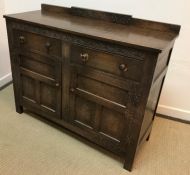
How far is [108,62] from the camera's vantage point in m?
1.23

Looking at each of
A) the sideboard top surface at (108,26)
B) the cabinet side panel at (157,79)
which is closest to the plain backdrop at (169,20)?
the sideboard top surface at (108,26)

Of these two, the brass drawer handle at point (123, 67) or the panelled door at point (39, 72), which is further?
the panelled door at point (39, 72)

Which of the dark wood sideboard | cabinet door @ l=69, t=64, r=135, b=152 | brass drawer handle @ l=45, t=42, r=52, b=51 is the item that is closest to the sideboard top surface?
the dark wood sideboard

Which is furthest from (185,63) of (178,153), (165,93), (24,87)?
(24,87)

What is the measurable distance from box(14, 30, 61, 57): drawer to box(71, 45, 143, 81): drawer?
14 centimetres

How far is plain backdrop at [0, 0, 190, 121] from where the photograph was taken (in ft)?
5.26

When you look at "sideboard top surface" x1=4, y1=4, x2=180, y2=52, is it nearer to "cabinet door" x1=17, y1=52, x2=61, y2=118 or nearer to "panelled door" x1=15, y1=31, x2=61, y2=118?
"panelled door" x1=15, y1=31, x2=61, y2=118

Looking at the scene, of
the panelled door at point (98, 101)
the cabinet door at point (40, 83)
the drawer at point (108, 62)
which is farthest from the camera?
the cabinet door at point (40, 83)

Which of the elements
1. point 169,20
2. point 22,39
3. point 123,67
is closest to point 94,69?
point 123,67

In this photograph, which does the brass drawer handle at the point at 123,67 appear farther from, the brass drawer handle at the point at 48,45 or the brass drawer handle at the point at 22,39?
the brass drawer handle at the point at 22,39

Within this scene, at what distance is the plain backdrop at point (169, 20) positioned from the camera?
1.60 m

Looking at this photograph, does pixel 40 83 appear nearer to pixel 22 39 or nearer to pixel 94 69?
pixel 22 39

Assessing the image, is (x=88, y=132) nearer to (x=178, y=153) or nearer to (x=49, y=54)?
(x=49, y=54)

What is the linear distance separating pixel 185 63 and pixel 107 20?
2.38 ft
